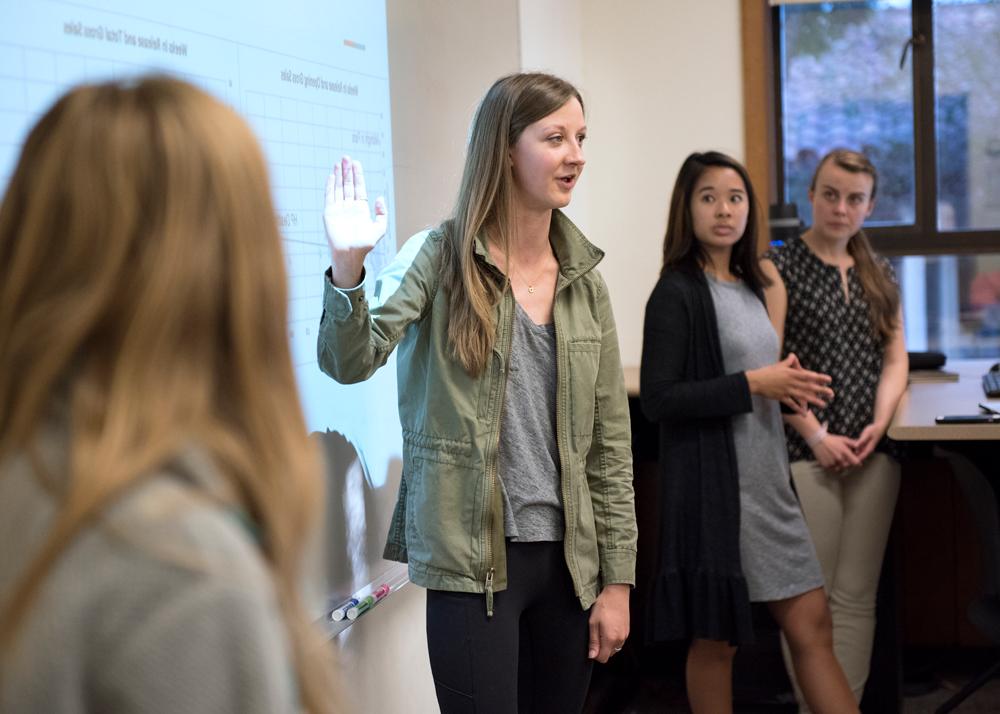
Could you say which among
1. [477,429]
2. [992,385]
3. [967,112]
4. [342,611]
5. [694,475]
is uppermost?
[967,112]

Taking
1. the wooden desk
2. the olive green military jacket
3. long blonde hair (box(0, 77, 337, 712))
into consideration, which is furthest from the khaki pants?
long blonde hair (box(0, 77, 337, 712))

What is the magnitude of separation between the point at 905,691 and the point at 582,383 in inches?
84.4

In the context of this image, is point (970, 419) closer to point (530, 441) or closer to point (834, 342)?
point (834, 342)

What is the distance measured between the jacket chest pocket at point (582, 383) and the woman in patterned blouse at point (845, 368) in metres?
1.01

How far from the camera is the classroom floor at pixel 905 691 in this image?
3.29m

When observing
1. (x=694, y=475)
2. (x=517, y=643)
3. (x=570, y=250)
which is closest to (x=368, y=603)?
(x=517, y=643)

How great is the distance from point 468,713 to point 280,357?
3.78 feet

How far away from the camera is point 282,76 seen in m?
1.80

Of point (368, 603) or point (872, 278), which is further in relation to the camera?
point (872, 278)

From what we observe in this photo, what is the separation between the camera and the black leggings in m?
1.76

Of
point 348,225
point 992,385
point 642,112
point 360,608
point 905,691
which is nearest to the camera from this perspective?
point 348,225

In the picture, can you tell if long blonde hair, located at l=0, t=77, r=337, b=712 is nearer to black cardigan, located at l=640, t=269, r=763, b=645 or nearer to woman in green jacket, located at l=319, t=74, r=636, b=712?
woman in green jacket, located at l=319, t=74, r=636, b=712

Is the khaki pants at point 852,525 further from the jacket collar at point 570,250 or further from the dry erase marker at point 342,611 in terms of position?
the dry erase marker at point 342,611

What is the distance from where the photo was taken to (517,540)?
71.1 inches
